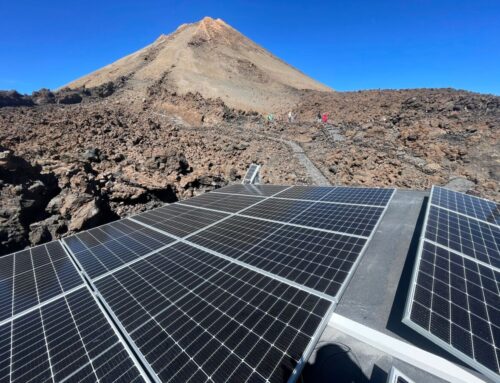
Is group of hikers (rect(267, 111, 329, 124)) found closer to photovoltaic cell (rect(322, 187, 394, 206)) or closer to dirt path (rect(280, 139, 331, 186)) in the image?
dirt path (rect(280, 139, 331, 186))

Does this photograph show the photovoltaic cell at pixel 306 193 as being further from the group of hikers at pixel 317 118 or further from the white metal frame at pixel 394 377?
the group of hikers at pixel 317 118

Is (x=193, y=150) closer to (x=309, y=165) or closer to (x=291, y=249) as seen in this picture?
(x=309, y=165)

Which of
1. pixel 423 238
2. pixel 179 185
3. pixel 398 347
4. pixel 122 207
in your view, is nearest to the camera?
pixel 398 347

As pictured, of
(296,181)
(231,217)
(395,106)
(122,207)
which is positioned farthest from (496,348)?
(395,106)

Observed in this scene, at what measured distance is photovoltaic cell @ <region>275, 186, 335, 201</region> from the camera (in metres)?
13.0

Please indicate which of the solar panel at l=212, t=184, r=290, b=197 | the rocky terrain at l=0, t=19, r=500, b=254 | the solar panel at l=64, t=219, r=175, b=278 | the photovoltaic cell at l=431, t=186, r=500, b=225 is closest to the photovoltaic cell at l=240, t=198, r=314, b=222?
the solar panel at l=212, t=184, r=290, b=197

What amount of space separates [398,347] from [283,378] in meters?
2.52

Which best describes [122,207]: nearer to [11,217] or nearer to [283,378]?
[11,217]

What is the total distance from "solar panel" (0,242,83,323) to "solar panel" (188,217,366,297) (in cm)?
402

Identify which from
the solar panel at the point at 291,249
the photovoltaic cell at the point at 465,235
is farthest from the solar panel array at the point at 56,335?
the photovoltaic cell at the point at 465,235

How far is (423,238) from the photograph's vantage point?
7105mm

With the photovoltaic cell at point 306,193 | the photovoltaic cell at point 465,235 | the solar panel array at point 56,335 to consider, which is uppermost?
the photovoltaic cell at point 465,235

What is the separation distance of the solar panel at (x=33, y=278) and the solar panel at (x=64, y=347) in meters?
0.58

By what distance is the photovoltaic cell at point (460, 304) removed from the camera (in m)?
4.28
